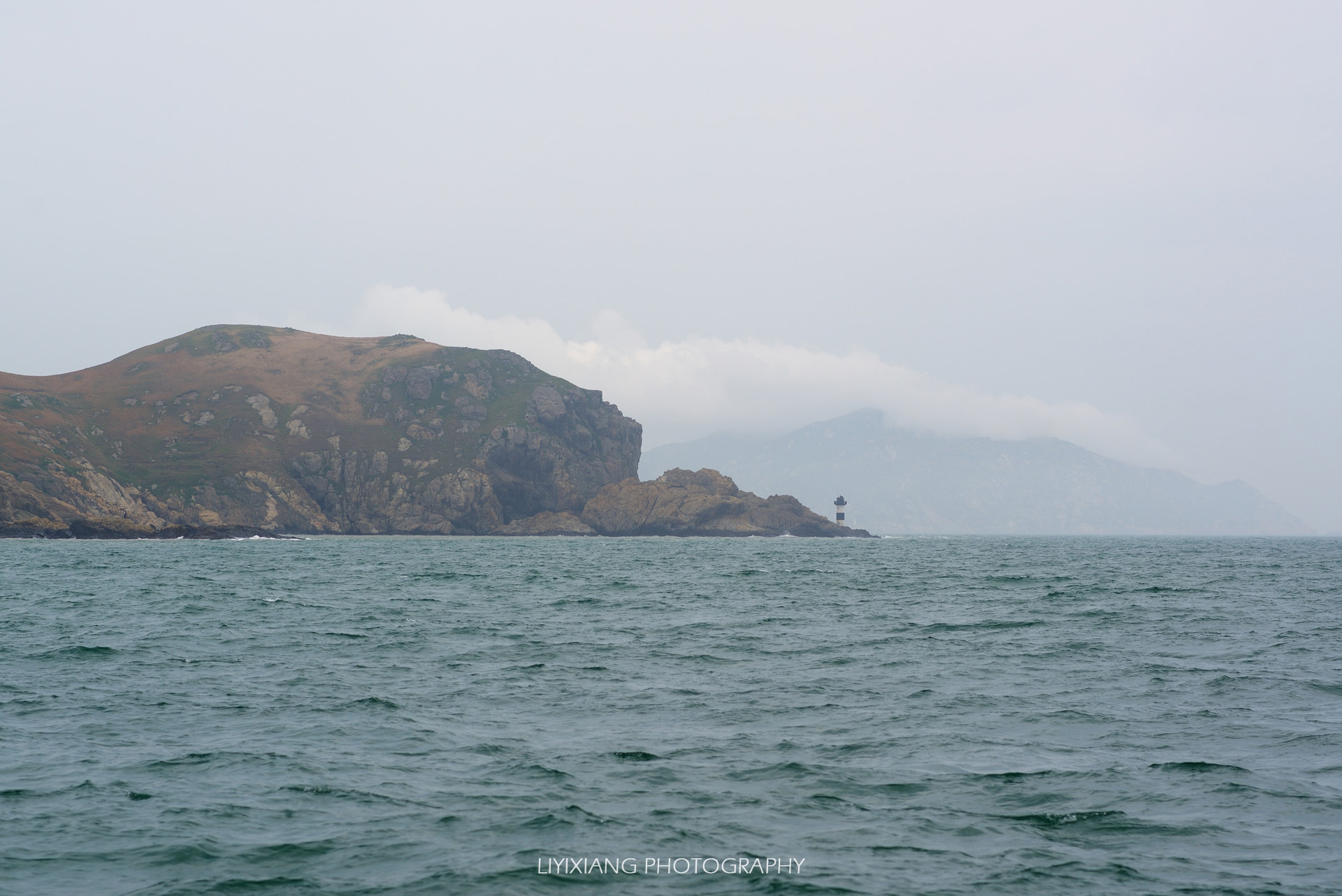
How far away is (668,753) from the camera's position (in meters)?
18.8

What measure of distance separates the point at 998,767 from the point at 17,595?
5790 cm

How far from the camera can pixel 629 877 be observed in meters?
12.4

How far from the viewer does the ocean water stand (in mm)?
12906

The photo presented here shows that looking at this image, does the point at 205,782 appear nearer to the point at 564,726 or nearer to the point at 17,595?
the point at 564,726

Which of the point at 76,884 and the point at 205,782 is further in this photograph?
the point at 205,782

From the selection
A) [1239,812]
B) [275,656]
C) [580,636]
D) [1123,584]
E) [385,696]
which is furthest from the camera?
Answer: [1123,584]

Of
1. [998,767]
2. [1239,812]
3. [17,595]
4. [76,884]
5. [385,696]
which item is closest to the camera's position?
[76,884]

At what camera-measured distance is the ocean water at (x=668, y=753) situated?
12906 mm

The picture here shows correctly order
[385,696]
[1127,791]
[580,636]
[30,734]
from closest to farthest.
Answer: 1. [1127,791]
2. [30,734]
3. [385,696]
4. [580,636]

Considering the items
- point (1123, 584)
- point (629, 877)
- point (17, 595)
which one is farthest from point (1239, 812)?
point (17, 595)

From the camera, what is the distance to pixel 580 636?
122 ft

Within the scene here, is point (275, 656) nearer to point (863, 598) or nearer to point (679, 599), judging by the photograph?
point (679, 599)

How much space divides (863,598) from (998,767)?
128 ft

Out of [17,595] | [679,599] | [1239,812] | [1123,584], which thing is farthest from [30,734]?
[1123,584]
